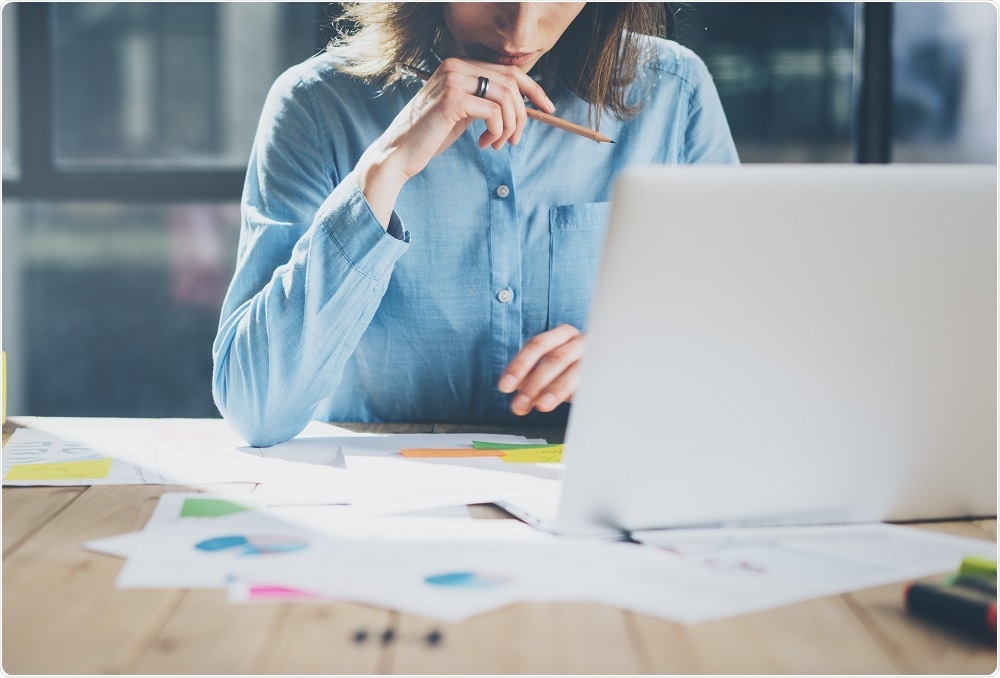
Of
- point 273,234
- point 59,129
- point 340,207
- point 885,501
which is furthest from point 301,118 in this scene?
point 59,129

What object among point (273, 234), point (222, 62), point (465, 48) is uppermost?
point (222, 62)

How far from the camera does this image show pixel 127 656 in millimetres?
521

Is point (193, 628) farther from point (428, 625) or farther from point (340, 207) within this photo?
point (340, 207)

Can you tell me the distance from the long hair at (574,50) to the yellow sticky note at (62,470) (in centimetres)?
82

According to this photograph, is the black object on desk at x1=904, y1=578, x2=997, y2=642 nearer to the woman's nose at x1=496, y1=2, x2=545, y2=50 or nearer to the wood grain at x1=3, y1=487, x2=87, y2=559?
the wood grain at x1=3, y1=487, x2=87, y2=559

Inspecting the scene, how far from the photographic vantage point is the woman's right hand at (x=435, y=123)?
1180mm

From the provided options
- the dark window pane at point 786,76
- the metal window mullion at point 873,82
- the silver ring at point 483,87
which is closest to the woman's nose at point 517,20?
the silver ring at point 483,87

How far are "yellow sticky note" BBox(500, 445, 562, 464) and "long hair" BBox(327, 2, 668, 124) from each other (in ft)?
2.27

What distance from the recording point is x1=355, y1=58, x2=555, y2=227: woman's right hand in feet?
3.87

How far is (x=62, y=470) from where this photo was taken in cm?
99

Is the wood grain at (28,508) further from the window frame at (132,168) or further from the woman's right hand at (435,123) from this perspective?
the window frame at (132,168)

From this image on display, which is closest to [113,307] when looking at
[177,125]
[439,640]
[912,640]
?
[177,125]

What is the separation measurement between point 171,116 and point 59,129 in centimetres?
40

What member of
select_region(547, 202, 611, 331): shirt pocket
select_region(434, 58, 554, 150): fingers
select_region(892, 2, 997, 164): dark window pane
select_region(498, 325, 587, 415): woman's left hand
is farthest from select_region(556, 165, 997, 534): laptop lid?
select_region(892, 2, 997, 164): dark window pane
